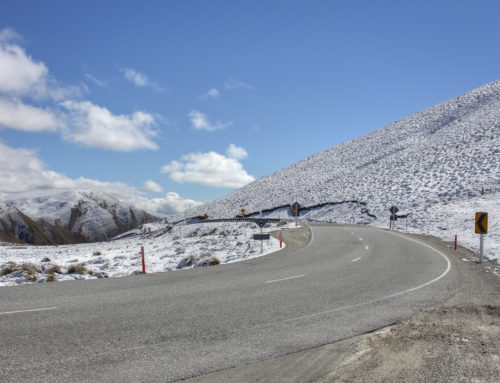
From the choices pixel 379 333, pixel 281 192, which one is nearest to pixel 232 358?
pixel 379 333

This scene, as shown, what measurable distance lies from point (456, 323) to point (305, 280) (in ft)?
15.2

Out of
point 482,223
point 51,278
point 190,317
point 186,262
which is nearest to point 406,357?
point 190,317

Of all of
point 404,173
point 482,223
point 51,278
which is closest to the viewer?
point 51,278

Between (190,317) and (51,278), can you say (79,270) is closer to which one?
(51,278)

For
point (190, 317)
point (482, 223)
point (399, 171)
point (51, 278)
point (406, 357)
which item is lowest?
point (51, 278)

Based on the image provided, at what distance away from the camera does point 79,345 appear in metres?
5.68

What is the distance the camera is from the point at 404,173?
5744cm

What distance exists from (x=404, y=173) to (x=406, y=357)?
56604mm

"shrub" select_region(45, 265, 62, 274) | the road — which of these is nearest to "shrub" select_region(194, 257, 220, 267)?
the road

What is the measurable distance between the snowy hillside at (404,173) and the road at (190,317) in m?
12.4

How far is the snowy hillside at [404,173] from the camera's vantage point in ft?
146

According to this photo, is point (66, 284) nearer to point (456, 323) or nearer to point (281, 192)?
point (456, 323)

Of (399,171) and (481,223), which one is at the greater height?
(399,171)

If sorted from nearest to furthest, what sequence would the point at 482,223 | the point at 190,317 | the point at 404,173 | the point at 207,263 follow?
the point at 190,317 < the point at 207,263 < the point at 482,223 < the point at 404,173
